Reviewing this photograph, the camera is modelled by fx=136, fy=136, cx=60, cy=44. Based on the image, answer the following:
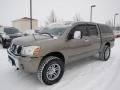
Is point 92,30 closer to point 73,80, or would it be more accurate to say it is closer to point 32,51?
point 73,80

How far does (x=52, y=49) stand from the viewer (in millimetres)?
3555

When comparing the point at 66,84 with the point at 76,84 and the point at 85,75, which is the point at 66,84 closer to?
the point at 76,84

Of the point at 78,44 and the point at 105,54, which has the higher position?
the point at 78,44

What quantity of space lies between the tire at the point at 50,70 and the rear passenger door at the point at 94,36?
1733 millimetres

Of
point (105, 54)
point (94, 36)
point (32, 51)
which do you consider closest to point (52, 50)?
point (32, 51)

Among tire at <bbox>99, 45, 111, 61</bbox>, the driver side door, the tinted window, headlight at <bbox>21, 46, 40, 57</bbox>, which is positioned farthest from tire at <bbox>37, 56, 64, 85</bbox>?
tire at <bbox>99, 45, 111, 61</bbox>

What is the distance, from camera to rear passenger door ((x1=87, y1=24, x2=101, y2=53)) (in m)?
4.99

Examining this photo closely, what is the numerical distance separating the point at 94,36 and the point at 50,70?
2.38 meters

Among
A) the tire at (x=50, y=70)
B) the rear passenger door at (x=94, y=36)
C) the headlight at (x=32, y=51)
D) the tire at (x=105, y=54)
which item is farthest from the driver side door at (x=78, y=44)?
the tire at (x=105, y=54)

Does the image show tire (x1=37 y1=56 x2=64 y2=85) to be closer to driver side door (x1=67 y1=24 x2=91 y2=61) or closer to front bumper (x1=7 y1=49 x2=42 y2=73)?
front bumper (x1=7 y1=49 x2=42 y2=73)

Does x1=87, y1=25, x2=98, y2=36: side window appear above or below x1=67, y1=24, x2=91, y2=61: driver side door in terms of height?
above

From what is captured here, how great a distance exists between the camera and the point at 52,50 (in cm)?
356

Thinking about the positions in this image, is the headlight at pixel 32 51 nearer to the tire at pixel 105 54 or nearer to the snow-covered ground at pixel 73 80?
the snow-covered ground at pixel 73 80

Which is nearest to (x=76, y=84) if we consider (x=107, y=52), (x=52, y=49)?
(x=52, y=49)
